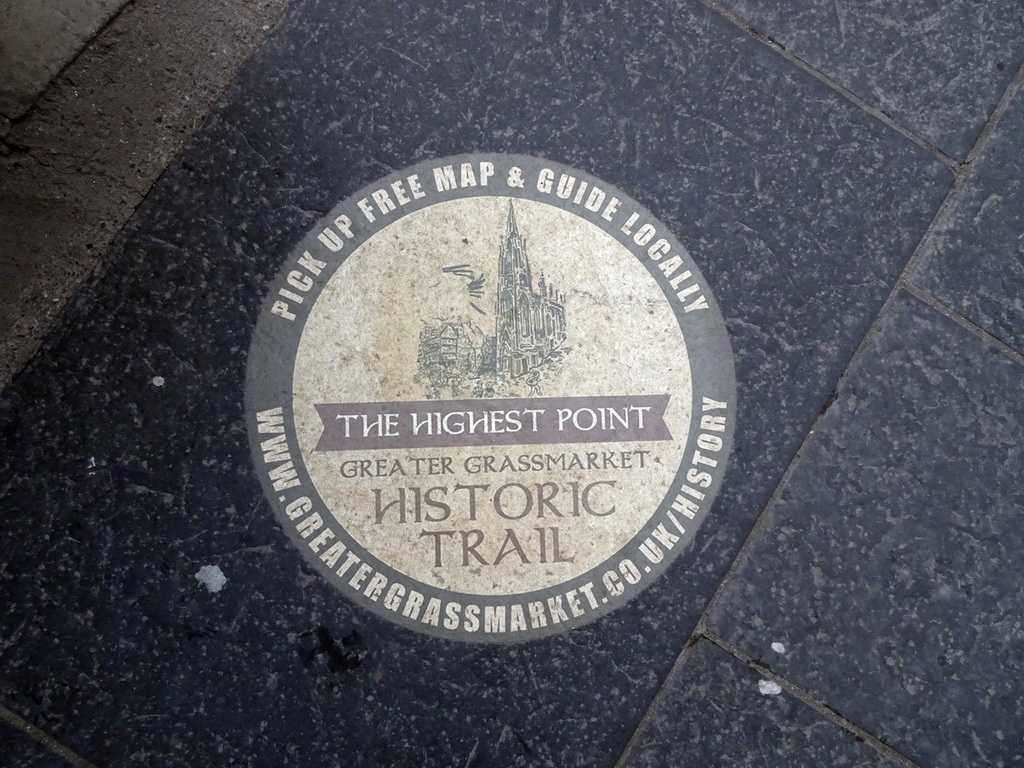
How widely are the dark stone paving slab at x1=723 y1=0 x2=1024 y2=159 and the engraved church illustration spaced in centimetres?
117

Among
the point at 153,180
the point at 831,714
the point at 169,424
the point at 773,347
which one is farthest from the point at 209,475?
the point at 831,714

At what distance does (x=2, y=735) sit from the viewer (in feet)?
7.62

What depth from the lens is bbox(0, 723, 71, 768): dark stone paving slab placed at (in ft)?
7.61

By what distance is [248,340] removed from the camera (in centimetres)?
246

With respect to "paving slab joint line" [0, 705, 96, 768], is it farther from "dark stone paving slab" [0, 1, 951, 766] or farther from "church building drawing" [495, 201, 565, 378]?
"church building drawing" [495, 201, 565, 378]

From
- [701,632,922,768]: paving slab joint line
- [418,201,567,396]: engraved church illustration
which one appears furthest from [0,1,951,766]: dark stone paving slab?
[418,201,567,396]: engraved church illustration

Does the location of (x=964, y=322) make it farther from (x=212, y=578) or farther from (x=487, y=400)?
(x=212, y=578)

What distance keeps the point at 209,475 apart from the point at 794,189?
1.99 m

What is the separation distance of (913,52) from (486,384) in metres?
1.74

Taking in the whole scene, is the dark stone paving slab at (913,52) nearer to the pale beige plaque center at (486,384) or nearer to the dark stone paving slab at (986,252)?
the dark stone paving slab at (986,252)

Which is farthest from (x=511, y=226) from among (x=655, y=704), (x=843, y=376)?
(x=655, y=704)

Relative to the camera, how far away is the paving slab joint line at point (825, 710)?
8.02 feet

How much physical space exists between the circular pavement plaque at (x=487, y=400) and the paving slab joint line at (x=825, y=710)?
40 cm

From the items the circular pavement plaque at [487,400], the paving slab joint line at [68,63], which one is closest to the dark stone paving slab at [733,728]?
the circular pavement plaque at [487,400]
